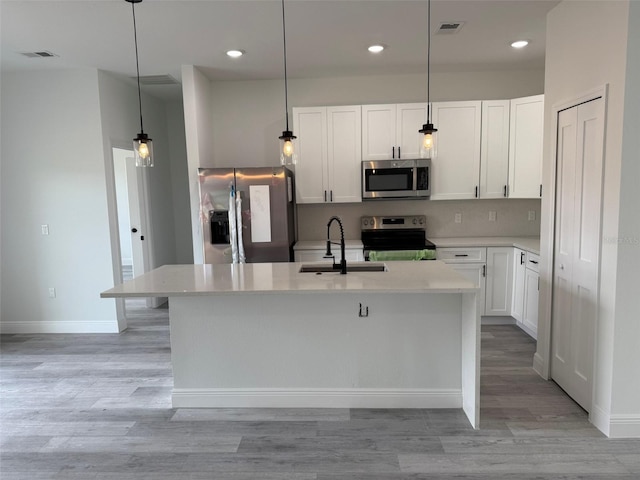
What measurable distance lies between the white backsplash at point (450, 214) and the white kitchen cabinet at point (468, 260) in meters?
0.62

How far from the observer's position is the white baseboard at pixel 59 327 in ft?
14.7

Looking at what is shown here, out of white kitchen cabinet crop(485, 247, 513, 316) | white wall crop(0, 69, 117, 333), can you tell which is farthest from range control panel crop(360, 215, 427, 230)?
white wall crop(0, 69, 117, 333)


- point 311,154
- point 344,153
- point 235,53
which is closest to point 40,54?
point 235,53

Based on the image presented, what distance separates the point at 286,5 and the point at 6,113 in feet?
11.1

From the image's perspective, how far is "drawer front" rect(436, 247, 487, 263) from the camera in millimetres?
4230

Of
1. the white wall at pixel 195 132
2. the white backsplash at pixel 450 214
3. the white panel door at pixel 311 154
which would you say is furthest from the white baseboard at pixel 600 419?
the white wall at pixel 195 132

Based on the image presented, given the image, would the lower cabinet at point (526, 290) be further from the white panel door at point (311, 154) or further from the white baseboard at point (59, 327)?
the white baseboard at point (59, 327)

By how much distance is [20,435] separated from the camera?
2.55 m

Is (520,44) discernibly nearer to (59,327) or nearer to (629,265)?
(629,265)

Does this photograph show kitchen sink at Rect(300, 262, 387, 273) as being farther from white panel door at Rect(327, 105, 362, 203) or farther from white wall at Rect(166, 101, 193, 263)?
white wall at Rect(166, 101, 193, 263)

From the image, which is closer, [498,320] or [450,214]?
[498,320]

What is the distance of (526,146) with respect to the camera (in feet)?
13.9

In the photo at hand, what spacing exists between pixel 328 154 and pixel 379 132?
604 millimetres

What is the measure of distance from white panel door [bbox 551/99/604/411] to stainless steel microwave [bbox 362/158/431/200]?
1.64m
